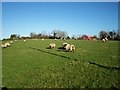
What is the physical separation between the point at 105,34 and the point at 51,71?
159 m

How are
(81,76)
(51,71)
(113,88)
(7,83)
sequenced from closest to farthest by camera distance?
(113,88), (7,83), (81,76), (51,71)

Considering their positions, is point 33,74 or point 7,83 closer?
point 7,83

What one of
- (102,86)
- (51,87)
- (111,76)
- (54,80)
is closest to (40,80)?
(54,80)

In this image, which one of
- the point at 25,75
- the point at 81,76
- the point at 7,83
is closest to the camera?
the point at 7,83

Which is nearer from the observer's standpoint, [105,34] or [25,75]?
[25,75]

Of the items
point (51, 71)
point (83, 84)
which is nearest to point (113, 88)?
point (83, 84)

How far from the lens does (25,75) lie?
16375 millimetres

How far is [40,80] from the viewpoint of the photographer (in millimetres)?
14445

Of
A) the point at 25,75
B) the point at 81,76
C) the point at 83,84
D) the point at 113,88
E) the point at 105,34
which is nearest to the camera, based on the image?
the point at 113,88

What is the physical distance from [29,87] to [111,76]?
7136 millimetres

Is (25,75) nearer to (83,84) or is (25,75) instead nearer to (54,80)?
(54,80)

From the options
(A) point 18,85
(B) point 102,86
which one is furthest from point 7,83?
(B) point 102,86

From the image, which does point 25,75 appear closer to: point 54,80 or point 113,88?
point 54,80

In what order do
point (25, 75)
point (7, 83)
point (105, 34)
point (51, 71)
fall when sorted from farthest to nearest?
point (105, 34), point (51, 71), point (25, 75), point (7, 83)
